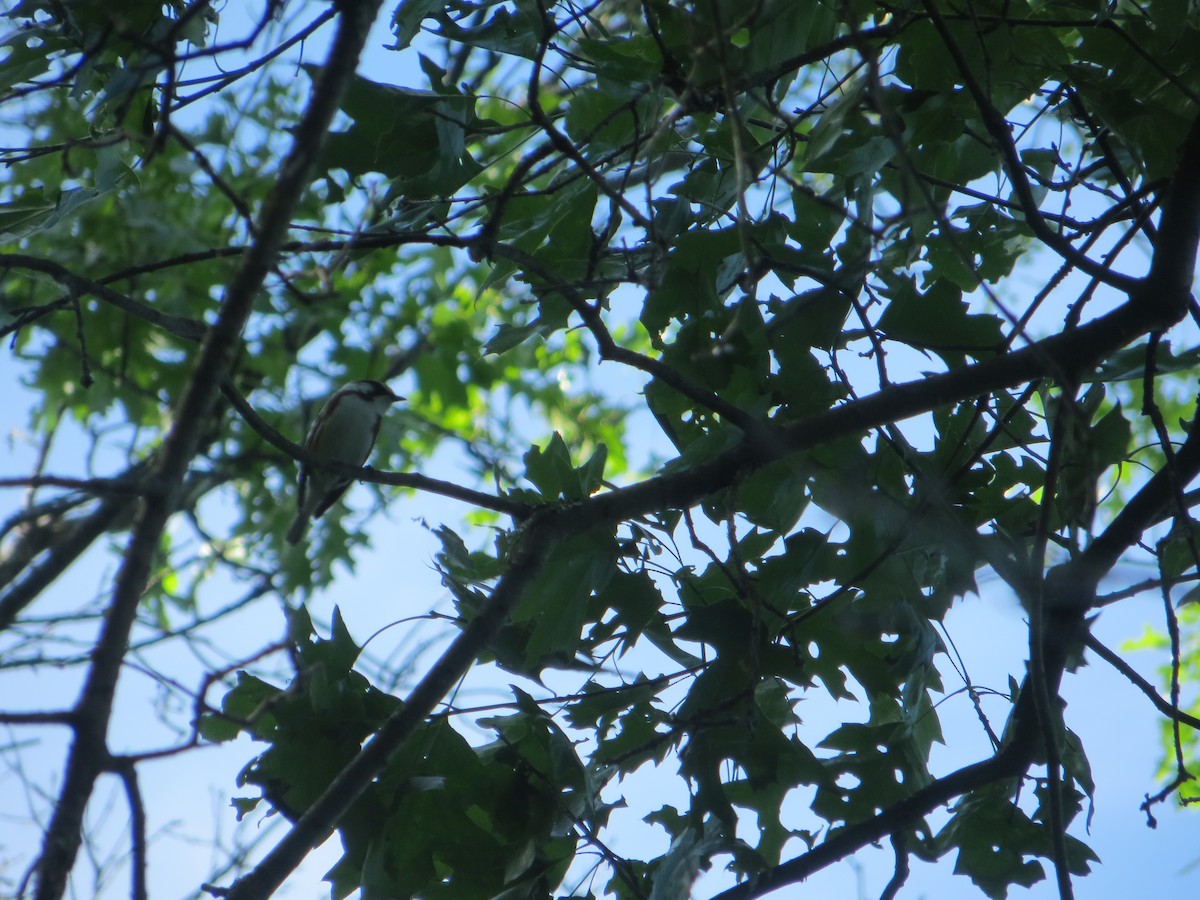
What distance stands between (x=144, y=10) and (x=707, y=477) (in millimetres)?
2061

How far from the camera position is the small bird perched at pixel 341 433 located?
27.0 ft

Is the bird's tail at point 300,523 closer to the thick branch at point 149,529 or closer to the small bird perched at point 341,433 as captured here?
the small bird perched at point 341,433

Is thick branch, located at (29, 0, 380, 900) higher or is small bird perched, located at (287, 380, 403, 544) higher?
small bird perched, located at (287, 380, 403, 544)

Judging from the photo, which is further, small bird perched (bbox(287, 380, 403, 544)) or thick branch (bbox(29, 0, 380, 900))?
small bird perched (bbox(287, 380, 403, 544))

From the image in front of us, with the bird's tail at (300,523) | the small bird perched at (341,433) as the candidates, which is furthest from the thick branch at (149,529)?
the bird's tail at (300,523)

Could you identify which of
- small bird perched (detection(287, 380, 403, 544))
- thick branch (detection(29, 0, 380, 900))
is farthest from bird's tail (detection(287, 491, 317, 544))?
thick branch (detection(29, 0, 380, 900))

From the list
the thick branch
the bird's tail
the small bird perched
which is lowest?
the thick branch

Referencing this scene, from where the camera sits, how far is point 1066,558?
10.4 feet

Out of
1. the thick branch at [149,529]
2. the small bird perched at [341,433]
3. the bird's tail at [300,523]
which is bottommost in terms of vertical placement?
the thick branch at [149,529]

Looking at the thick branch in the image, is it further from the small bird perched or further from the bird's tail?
the bird's tail

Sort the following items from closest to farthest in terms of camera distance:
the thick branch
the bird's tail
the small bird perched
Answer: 1. the thick branch
2. the small bird perched
3. the bird's tail

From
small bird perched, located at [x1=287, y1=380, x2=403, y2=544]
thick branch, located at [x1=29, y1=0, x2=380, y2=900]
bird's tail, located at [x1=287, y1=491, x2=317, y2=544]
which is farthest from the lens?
bird's tail, located at [x1=287, y1=491, x2=317, y2=544]

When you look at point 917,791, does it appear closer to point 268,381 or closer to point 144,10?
point 144,10

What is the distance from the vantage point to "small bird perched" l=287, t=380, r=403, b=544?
8242 millimetres
